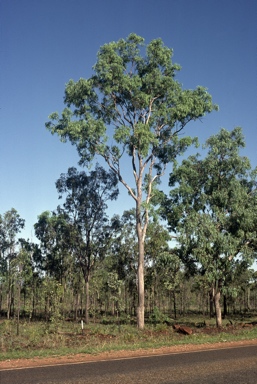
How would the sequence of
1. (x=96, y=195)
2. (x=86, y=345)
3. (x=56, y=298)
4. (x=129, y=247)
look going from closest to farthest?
(x=86, y=345) < (x=56, y=298) < (x=96, y=195) < (x=129, y=247)

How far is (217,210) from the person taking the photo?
24.7 m

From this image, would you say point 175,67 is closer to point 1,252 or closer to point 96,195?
point 96,195

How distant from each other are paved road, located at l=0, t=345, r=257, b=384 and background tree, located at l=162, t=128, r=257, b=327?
1140cm

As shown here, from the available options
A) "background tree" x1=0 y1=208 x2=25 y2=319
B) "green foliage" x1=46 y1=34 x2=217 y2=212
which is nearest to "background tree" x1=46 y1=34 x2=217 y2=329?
"green foliage" x1=46 y1=34 x2=217 y2=212

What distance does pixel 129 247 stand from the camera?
44.5 metres

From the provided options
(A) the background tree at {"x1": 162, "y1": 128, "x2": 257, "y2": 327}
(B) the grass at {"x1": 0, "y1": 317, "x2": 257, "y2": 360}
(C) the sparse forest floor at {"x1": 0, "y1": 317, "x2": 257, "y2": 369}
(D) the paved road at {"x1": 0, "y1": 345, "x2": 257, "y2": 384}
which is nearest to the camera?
(D) the paved road at {"x1": 0, "y1": 345, "x2": 257, "y2": 384}

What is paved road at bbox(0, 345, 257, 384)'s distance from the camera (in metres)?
8.66

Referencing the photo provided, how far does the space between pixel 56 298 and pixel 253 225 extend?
1346 centimetres

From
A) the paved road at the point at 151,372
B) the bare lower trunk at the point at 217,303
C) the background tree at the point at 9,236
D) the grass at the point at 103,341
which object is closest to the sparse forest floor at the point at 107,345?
the grass at the point at 103,341

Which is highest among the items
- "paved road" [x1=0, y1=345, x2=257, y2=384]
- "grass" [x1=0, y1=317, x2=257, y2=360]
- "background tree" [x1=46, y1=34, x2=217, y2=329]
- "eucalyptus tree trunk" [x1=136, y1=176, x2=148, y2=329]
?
"background tree" [x1=46, y1=34, x2=217, y2=329]

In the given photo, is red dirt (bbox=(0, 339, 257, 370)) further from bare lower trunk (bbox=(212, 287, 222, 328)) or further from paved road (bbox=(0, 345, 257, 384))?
bare lower trunk (bbox=(212, 287, 222, 328))

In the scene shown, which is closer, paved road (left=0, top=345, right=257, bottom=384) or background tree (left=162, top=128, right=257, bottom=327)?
paved road (left=0, top=345, right=257, bottom=384)

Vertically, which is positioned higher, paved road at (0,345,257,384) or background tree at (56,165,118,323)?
background tree at (56,165,118,323)

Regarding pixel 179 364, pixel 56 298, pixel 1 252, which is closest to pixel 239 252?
pixel 56 298
